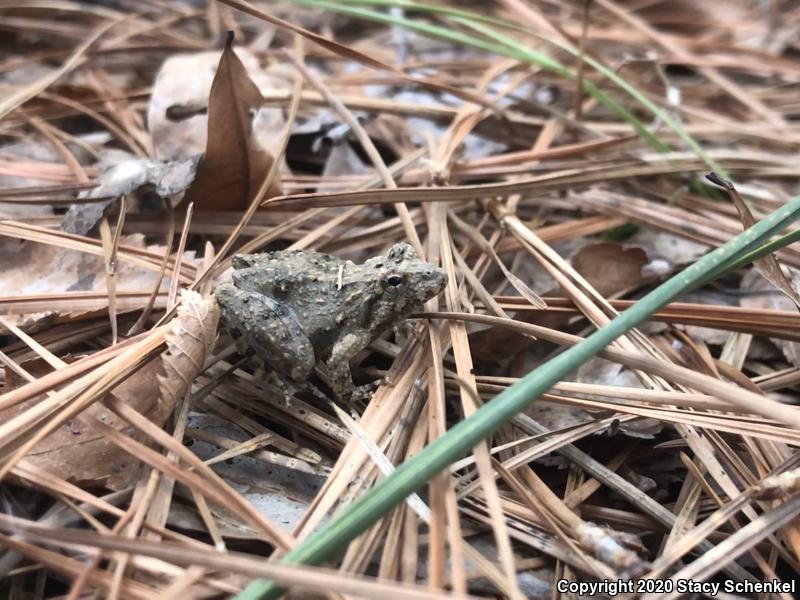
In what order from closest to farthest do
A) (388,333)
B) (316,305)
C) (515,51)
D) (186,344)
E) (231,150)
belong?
(186,344) < (316,305) < (388,333) < (231,150) < (515,51)

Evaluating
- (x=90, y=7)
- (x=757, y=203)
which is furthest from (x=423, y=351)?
(x=90, y=7)

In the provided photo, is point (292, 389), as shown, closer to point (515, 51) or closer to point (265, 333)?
point (265, 333)

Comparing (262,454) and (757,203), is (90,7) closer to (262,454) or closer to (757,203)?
(262,454)

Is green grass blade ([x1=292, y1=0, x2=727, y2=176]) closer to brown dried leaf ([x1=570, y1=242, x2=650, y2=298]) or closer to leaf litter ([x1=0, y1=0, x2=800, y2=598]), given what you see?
leaf litter ([x1=0, y1=0, x2=800, y2=598])

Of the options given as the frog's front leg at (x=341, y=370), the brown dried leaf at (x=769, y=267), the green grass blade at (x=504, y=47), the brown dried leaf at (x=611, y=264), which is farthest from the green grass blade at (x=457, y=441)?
the green grass blade at (x=504, y=47)

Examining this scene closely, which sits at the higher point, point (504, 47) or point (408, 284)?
point (504, 47)

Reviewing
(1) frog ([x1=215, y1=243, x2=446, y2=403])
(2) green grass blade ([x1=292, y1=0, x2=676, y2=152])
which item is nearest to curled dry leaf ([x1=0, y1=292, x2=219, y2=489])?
(1) frog ([x1=215, y1=243, x2=446, y2=403])

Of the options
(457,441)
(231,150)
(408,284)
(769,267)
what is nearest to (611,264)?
(769,267)
